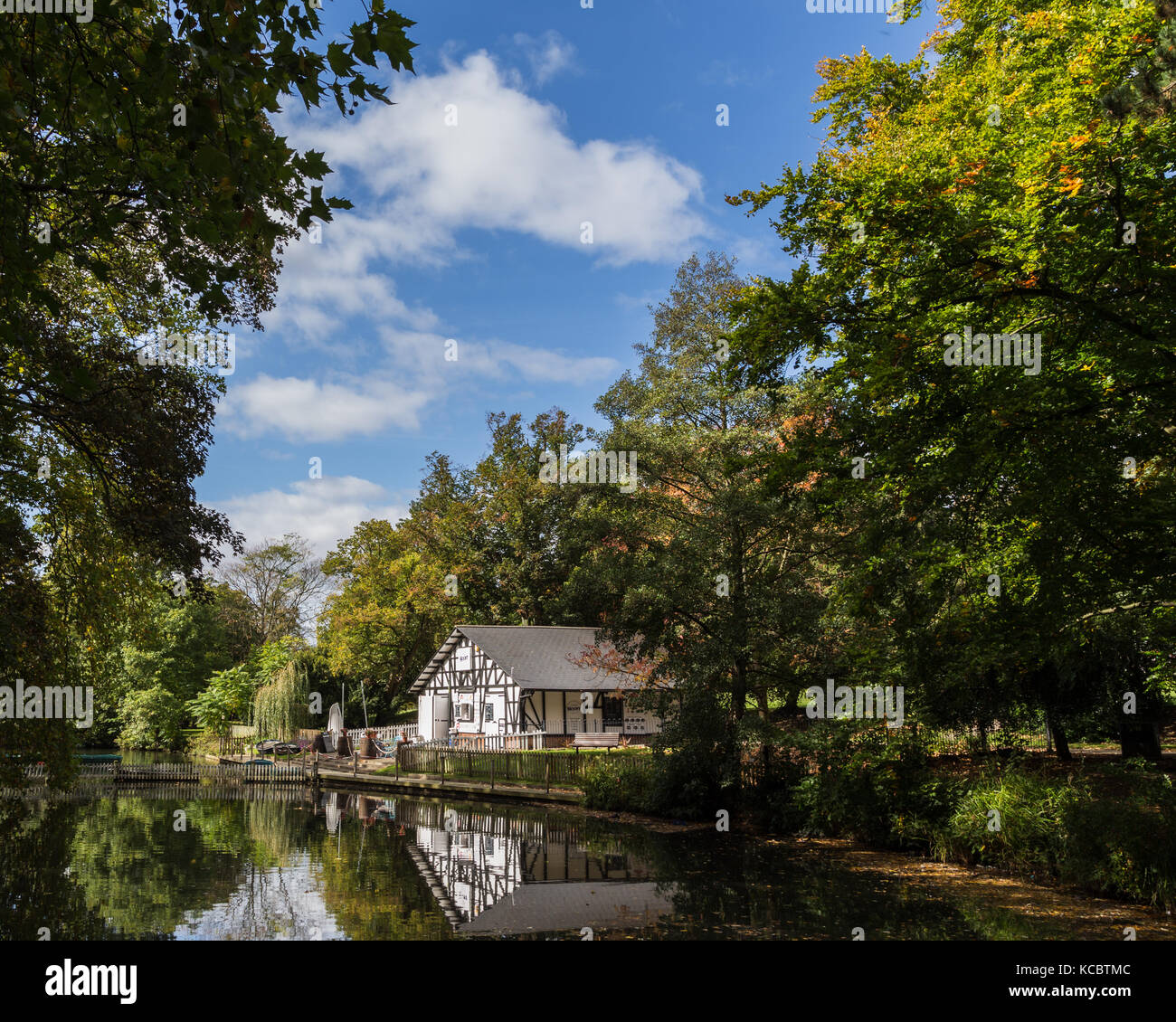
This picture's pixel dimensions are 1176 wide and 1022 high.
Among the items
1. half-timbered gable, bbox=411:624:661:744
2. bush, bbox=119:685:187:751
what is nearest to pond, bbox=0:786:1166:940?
half-timbered gable, bbox=411:624:661:744

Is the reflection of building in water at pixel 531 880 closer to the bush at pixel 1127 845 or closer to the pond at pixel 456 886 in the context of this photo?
the pond at pixel 456 886

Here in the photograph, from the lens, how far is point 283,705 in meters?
44.5

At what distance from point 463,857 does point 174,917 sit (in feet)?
20.4

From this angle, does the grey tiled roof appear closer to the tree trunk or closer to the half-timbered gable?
the half-timbered gable

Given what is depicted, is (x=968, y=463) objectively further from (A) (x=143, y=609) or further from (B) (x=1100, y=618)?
Result: (A) (x=143, y=609)

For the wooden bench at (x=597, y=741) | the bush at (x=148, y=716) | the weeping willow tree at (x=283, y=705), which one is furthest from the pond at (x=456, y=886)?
the bush at (x=148, y=716)

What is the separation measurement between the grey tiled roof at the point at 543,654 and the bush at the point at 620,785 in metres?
12.0

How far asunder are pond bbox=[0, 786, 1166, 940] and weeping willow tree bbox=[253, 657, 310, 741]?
2190cm

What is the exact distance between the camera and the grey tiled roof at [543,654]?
3712 cm

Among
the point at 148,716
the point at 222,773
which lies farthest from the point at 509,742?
the point at 148,716

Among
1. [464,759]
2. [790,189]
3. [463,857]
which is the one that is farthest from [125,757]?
[790,189]

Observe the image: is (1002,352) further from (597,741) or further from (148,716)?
(148,716)

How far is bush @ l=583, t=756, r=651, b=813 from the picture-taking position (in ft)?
70.6

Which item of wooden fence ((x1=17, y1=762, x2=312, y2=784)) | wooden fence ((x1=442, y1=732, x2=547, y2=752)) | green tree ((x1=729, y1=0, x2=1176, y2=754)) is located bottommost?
wooden fence ((x1=17, y1=762, x2=312, y2=784))
